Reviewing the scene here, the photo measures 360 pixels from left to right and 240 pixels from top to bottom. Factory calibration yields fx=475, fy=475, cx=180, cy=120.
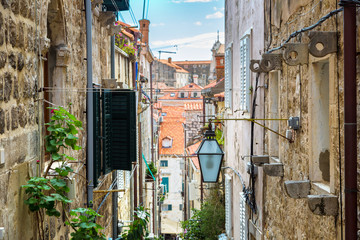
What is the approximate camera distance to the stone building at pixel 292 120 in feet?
14.8

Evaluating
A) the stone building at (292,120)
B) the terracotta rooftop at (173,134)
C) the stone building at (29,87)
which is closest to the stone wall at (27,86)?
the stone building at (29,87)

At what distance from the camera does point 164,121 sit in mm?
52125

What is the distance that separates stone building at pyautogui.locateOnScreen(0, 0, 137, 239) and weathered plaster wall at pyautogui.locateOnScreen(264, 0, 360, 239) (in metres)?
2.79

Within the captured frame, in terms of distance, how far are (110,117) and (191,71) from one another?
3639 inches

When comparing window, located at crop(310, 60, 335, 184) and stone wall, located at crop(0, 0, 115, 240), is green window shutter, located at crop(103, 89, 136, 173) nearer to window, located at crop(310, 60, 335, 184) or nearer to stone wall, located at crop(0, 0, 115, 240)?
stone wall, located at crop(0, 0, 115, 240)

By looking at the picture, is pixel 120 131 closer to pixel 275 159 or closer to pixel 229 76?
pixel 275 159

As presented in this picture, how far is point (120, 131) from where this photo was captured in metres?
8.30

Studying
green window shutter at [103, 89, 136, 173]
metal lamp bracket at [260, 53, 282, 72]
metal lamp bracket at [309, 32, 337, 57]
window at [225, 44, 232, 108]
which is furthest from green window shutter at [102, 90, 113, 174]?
window at [225, 44, 232, 108]

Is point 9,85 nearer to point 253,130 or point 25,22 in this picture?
point 25,22

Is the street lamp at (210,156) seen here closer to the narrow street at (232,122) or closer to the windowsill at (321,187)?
the narrow street at (232,122)

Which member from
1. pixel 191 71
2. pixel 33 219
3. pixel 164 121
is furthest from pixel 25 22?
pixel 191 71

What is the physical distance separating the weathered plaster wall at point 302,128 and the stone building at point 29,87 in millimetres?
2792

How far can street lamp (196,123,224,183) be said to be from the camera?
9.63 meters

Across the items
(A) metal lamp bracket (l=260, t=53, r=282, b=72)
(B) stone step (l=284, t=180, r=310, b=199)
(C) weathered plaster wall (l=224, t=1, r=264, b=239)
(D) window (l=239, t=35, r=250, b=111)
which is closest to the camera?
(B) stone step (l=284, t=180, r=310, b=199)
